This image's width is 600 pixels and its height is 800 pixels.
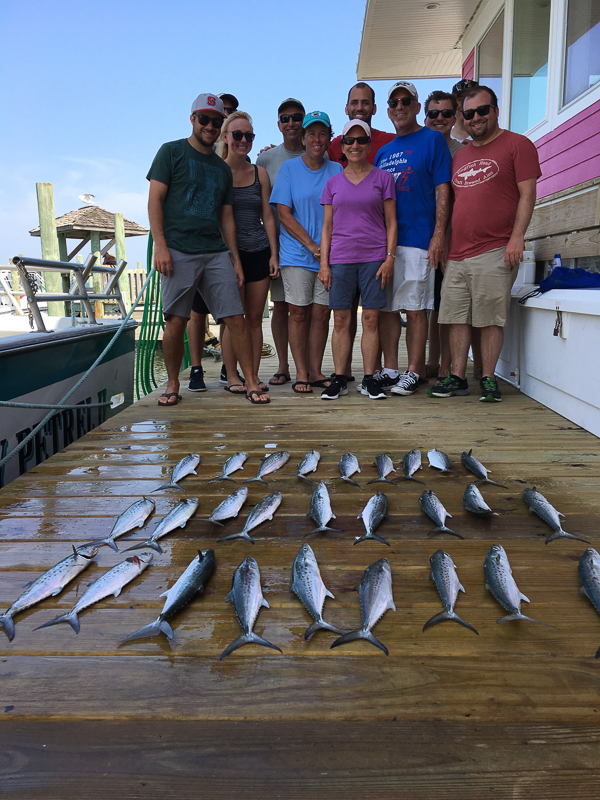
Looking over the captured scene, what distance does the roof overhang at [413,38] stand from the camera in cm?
732

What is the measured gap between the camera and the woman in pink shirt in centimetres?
414

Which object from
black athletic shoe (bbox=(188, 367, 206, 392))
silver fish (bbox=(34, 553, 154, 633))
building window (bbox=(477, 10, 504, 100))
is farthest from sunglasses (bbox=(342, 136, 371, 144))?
building window (bbox=(477, 10, 504, 100))

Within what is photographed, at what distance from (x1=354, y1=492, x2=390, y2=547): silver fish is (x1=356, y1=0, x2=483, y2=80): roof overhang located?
727 cm

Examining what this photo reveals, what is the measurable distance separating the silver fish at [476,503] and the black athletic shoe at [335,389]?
6.85 feet

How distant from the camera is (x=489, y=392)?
421 cm

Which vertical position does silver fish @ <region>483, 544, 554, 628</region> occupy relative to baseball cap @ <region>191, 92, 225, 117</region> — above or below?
below

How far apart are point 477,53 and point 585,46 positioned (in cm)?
328

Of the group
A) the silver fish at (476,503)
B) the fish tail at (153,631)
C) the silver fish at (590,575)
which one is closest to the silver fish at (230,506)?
the fish tail at (153,631)

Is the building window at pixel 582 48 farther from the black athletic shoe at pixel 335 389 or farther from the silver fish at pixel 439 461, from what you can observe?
the silver fish at pixel 439 461

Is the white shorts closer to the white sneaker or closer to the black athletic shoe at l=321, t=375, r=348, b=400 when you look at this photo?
the white sneaker

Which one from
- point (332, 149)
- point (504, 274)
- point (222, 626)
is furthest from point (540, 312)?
point (222, 626)

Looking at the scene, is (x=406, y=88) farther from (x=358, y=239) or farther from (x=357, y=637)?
(x=357, y=637)

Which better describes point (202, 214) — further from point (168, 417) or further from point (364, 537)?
point (364, 537)

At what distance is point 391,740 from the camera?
1208 millimetres
